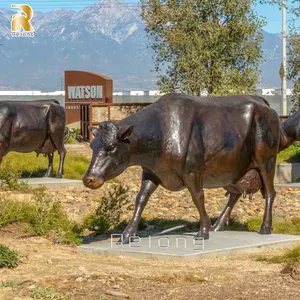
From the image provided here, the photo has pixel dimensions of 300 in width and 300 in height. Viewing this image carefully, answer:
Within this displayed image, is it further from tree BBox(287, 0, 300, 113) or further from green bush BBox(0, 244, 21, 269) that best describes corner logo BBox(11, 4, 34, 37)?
green bush BBox(0, 244, 21, 269)

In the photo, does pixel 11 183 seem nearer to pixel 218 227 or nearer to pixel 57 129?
pixel 57 129

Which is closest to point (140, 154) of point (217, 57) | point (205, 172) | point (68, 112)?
A: point (205, 172)

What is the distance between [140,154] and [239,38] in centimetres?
2669

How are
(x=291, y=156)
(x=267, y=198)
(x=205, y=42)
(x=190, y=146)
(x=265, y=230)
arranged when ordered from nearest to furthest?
1. (x=190, y=146)
2. (x=265, y=230)
3. (x=267, y=198)
4. (x=291, y=156)
5. (x=205, y=42)

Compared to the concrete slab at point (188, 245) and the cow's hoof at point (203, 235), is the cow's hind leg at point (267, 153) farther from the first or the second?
the cow's hoof at point (203, 235)

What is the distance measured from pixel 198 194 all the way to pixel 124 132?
1.30 metres

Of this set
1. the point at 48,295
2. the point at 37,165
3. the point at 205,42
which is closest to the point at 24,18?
the point at 205,42

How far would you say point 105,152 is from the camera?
11570 millimetres

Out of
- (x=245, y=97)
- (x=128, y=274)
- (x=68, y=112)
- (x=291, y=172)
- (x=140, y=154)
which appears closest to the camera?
(x=128, y=274)

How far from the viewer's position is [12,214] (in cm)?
1388

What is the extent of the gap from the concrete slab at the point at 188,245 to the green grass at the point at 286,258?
1.52ft

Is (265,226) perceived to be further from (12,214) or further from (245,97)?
(12,214)

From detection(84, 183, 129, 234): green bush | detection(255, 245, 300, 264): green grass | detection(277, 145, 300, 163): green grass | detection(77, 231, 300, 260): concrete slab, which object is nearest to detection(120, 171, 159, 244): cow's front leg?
detection(77, 231, 300, 260): concrete slab

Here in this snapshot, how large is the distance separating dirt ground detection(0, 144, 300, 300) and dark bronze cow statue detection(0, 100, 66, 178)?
6250 mm
